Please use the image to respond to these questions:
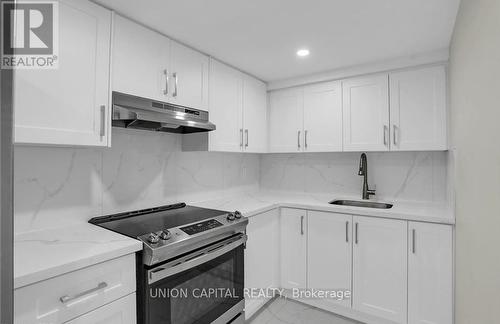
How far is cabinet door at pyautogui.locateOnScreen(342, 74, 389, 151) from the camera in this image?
7.59 feet

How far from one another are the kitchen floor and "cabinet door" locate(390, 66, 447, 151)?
1576 millimetres

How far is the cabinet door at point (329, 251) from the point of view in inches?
86.4

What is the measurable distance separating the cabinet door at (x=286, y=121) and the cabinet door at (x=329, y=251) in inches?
31.9

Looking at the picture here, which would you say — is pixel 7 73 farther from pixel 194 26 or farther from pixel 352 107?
→ pixel 352 107

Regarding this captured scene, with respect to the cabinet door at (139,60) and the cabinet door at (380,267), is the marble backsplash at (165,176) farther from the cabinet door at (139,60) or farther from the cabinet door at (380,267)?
the cabinet door at (380,267)

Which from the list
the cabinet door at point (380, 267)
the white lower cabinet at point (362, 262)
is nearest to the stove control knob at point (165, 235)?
the white lower cabinet at point (362, 262)

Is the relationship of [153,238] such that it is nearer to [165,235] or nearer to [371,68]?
[165,235]

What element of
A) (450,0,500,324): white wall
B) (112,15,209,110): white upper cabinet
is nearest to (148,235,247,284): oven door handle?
(112,15,209,110): white upper cabinet

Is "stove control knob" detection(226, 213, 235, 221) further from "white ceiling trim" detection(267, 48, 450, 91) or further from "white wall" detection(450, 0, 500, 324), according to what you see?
"white ceiling trim" detection(267, 48, 450, 91)

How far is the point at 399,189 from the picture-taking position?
2.49 metres

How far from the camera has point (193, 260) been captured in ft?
4.78

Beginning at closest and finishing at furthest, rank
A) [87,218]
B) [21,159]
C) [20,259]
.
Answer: [20,259]
[21,159]
[87,218]

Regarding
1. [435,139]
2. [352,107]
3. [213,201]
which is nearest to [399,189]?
[435,139]

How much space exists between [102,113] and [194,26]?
81 centimetres
